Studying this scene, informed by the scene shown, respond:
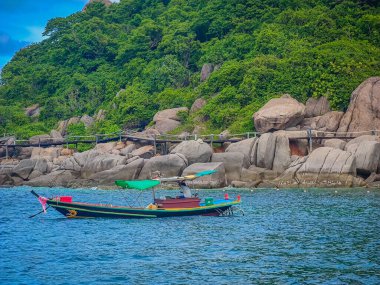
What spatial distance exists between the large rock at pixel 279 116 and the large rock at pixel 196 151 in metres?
5.20

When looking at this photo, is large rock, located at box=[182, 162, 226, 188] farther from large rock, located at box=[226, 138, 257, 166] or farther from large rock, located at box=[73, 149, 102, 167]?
large rock, located at box=[73, 149, 102, 167]

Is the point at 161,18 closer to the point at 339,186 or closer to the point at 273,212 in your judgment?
the point at 339,186

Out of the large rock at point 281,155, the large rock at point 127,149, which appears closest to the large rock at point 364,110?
the large rock at point 281,155

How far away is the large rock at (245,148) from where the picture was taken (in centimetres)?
4781

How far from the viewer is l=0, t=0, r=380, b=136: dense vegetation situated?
2261 inches

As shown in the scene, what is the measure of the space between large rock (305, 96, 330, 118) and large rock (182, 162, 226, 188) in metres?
11.9

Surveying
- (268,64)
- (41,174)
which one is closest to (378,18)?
(268,64)

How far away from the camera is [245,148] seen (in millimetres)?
48281

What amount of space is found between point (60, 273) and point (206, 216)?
14169mm

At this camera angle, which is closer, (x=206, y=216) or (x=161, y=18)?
(x=206, y=216)

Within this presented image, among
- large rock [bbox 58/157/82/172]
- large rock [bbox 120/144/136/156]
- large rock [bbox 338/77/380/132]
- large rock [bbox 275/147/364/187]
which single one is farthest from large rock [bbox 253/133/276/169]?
large rock [bbox 58/157/82/172]

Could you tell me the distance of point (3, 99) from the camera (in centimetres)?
8125

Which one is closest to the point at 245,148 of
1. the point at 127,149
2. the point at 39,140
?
the point at 127,149

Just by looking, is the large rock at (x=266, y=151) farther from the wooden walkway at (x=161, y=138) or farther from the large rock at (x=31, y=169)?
the large rock at (x=31, y=169)
